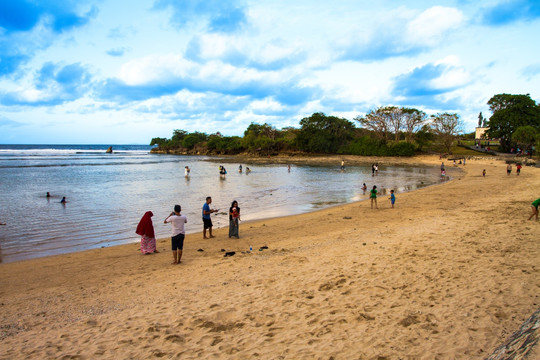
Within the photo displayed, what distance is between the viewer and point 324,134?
293 ft

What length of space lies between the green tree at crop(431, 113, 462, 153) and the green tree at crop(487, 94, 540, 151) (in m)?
6.77

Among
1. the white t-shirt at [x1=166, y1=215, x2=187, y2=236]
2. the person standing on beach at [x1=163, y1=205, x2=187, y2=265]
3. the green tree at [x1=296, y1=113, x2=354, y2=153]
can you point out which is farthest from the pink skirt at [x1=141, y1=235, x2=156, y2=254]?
the green tree at [x1=296, y1=113, x2=354, y2=153]

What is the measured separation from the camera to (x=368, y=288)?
245 inches

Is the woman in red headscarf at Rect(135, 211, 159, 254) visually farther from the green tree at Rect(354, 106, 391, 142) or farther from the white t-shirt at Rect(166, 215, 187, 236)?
the green tree at Rect(354, 106, 391, 142)

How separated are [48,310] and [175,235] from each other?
10.6ft

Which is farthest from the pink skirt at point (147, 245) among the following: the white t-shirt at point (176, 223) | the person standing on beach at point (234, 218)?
the person standing on beach at point (234, 218)

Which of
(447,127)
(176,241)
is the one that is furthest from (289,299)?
(447,127)

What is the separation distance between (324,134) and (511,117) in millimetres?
42048

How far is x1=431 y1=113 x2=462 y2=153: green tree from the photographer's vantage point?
63625mm

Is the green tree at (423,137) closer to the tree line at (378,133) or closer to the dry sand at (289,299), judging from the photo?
the tree line at (378,133)

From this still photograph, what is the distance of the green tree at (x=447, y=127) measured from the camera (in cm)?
6362

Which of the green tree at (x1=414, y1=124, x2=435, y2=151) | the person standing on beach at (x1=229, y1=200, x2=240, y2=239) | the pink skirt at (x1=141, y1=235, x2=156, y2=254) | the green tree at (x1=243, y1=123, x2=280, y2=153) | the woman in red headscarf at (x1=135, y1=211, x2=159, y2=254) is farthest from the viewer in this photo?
the green tree at (x1=243, y1=123, x2=280, y2=153)

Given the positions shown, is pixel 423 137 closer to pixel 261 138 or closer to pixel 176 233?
pixel 261 138

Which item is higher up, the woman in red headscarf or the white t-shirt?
the white t-shirt
